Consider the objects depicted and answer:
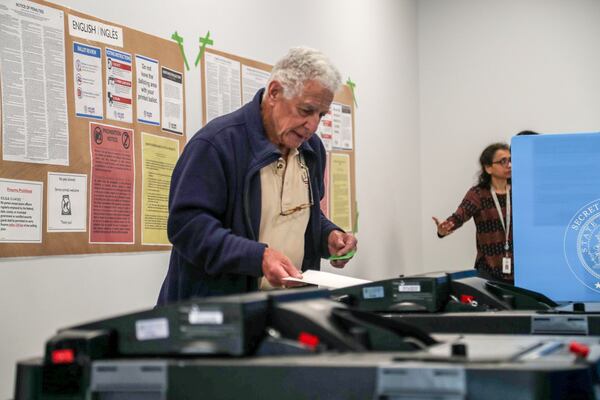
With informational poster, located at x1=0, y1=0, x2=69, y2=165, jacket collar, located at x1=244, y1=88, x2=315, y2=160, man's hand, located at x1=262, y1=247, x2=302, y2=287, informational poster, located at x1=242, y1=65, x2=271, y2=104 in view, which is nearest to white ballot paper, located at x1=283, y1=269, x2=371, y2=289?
man's hand, located at x1=262, y1=247, x2=302, y2=287

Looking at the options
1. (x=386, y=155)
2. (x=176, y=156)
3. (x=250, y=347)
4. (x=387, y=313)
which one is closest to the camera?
(x=250, y=347)

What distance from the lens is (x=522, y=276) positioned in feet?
7.70

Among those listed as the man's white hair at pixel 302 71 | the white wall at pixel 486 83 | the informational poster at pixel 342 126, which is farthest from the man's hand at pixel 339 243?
the white wall at pixel 486 83

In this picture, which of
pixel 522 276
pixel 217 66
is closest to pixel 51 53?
pixel 217 66

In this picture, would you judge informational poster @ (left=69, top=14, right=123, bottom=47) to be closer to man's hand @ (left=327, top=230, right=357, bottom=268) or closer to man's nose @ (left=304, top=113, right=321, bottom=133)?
man's nose @ (left=304, top=113, right=321, bottom=133)

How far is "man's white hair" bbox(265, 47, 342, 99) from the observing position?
215 cm

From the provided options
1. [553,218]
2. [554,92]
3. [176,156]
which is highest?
[554,92]

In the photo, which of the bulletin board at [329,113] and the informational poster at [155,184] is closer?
the informational poster at [155,184]

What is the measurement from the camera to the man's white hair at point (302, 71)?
2150mm

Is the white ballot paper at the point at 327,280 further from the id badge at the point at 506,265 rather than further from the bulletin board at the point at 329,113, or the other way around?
the id badge at the point at 506,265

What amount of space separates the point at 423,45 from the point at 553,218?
11.7 ft

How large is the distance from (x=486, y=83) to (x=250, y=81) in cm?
270

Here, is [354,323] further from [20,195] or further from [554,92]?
[554,92]

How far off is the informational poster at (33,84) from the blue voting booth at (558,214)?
1257mm
